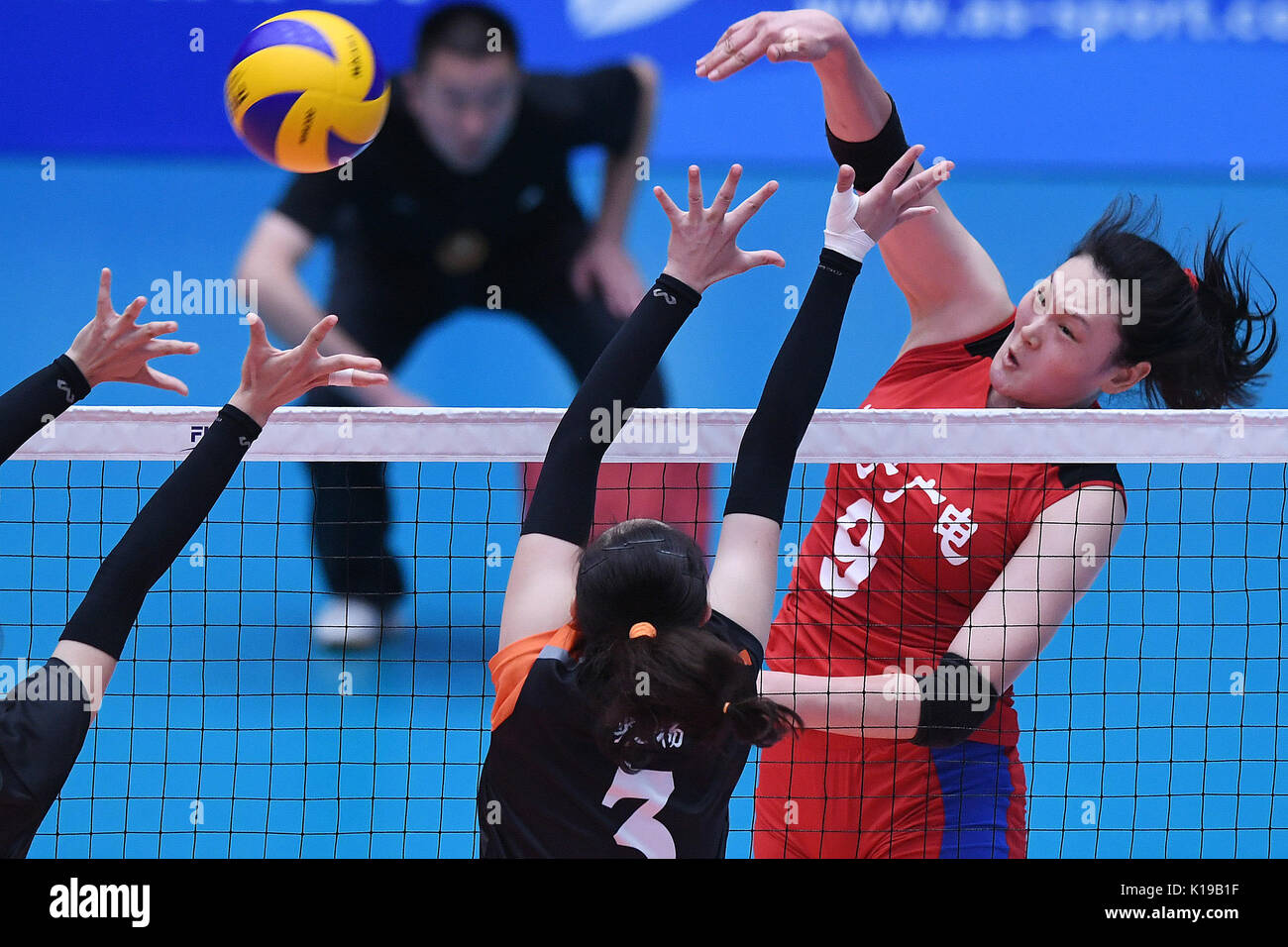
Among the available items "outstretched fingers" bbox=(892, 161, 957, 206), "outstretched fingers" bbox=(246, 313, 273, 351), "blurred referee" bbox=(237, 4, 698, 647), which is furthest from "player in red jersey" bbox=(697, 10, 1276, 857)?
"blurred referee" bbox=(237, 4, 698, 647)

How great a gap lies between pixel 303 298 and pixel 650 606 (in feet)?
13.1

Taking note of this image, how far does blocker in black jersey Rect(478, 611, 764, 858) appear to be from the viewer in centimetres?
180

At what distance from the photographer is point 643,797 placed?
182 centimetres

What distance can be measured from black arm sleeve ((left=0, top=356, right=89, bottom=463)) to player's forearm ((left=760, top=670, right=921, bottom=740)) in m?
1.32

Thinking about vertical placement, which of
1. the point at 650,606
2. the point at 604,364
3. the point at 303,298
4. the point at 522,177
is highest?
the point at 522,177

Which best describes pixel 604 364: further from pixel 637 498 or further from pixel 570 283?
pixel 570 283

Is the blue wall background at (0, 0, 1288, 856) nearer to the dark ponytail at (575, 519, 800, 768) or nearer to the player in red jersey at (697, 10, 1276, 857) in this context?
the player in red jersey at (697, 10, 1276, 857)

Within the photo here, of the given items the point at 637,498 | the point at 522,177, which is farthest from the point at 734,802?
the point at 522,177

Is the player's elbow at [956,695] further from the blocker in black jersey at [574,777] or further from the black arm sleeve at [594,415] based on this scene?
the black arm sleeve at [594,415]

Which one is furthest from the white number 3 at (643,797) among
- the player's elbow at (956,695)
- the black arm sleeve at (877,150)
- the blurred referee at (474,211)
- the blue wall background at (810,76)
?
the blue wall background at (810,76)

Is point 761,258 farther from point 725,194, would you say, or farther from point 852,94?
point 852,94

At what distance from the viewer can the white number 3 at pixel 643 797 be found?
71.4 inches

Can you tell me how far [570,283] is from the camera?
21.7ft

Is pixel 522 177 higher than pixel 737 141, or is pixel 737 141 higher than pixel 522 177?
pixel 737 141
